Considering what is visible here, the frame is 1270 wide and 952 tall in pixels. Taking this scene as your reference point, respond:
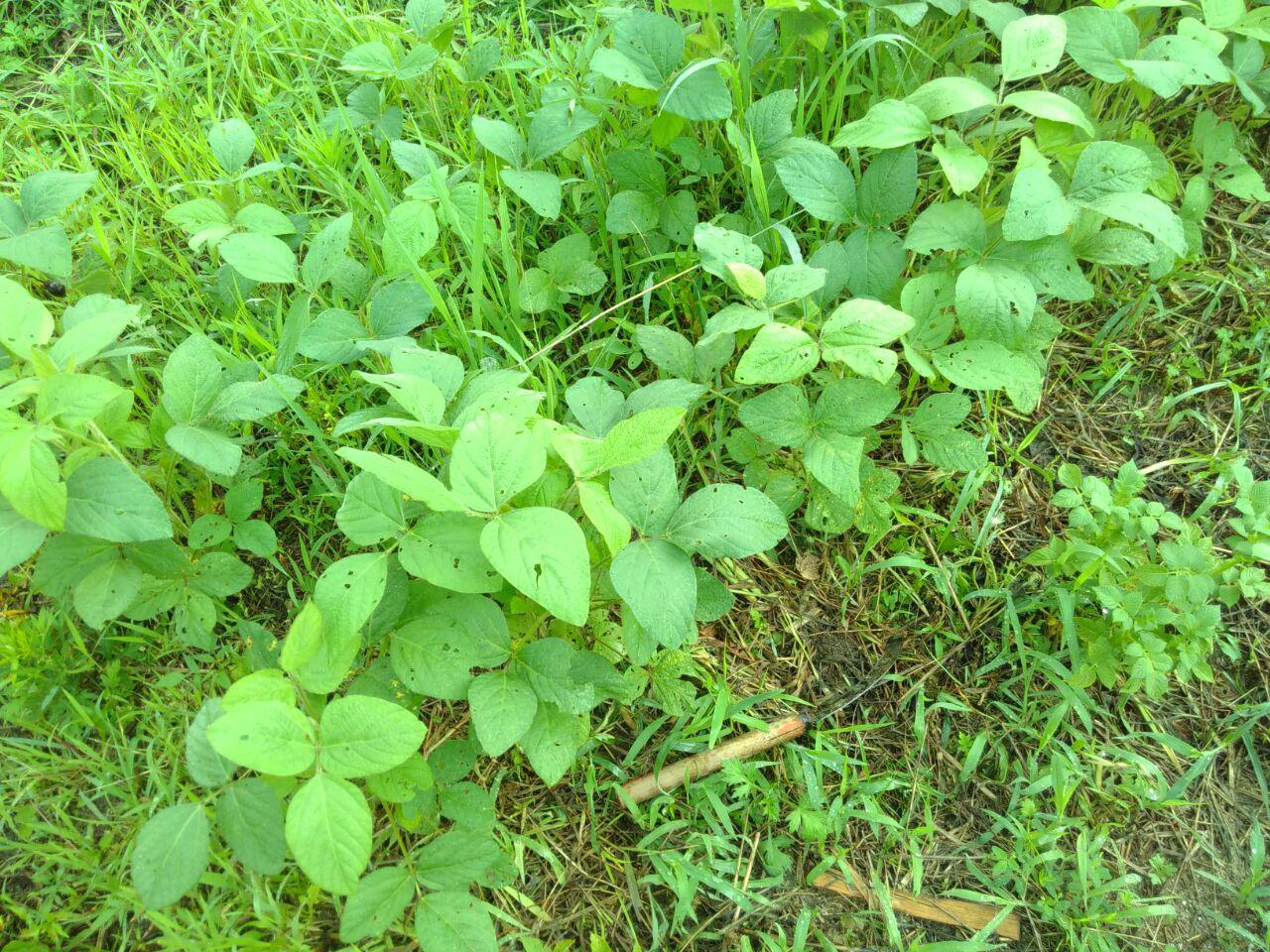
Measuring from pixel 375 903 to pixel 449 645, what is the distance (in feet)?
1.51

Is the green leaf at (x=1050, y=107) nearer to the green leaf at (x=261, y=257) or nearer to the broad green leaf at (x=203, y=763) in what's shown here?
the green leaf at (x=261, y=257)

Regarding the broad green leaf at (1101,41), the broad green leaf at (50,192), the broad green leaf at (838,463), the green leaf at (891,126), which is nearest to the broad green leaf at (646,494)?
the broad green leaf at (838,463)

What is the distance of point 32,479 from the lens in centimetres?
130

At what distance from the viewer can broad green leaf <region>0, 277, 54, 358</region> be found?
1.44 m

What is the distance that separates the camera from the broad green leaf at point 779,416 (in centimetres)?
169

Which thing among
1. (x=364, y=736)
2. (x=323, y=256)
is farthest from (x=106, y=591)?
(x=323, y=256)

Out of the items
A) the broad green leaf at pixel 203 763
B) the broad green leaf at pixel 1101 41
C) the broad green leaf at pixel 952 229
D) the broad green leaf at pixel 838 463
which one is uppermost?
the broad green leaf at pixel 1101 41

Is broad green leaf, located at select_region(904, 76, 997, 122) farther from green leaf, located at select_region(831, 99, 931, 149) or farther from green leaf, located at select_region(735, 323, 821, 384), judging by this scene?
green leaf, located at select_region(735, 323, 821, 384)

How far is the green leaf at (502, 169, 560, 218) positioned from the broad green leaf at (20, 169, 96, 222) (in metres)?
0.99

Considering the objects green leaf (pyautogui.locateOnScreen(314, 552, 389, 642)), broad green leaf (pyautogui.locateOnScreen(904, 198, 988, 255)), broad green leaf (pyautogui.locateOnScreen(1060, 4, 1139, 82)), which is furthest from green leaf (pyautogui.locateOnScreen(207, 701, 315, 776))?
broad green leaf (pyautogui.locateOnScreen(1060, 4, 1139, 82))

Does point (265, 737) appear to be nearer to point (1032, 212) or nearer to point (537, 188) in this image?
point (537, 188)

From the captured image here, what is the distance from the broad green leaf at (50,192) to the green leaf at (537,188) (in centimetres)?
99

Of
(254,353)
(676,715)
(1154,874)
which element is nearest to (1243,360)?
(1154,874)

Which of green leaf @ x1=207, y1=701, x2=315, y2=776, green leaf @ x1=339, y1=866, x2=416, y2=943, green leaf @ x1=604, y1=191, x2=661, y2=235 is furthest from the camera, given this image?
green leaf @ x1=604, y1=191, x2=661, y2=235
